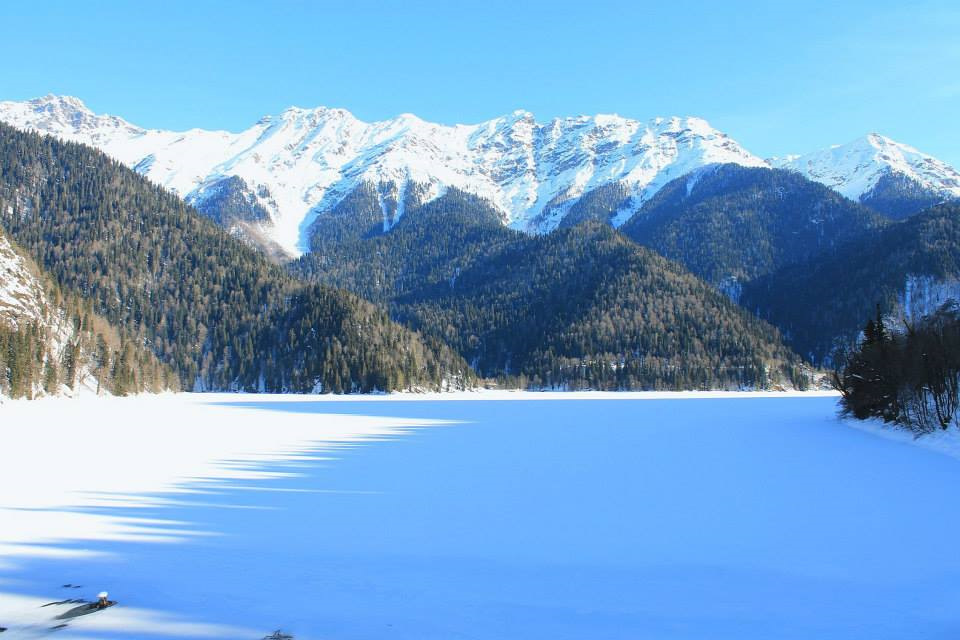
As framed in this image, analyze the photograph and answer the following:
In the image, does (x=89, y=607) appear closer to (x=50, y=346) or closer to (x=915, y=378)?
(x=915, y=378)

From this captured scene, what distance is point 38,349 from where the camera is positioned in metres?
77.7

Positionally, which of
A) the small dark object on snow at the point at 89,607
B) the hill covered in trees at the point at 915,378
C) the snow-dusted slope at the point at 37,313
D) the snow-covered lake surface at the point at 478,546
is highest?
the snow-dusted slope at the point at 37,313

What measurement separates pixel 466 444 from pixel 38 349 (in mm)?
73338

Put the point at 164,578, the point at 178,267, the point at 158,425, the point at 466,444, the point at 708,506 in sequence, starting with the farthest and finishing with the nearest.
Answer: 1. the point at 178,267
2. the point at 158,425
3. the point at 466,444
4. the point at 708,506
5. the point at 164,578

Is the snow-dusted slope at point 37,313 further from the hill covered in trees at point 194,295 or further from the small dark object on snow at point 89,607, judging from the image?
the small dark object on snow at point 89,607

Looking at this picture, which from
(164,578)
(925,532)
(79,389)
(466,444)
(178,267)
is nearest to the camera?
(164,578)

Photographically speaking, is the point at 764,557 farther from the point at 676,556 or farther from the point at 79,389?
the point at 79,389

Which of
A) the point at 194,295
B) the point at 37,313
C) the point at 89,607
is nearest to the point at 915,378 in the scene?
the point at 89,607

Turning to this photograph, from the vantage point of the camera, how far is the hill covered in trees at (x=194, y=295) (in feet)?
462

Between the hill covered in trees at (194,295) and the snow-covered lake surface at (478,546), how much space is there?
10785 centimetres

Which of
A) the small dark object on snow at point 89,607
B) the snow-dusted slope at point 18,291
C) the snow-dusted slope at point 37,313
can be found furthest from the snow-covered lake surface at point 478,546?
the snow-dusted slope at point 18,291

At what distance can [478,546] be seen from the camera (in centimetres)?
1184

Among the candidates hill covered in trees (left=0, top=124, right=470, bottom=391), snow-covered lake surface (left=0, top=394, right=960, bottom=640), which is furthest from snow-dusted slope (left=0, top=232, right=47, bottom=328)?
snow-covered lake surface (left=0, top=394, right=960, bottom=640)

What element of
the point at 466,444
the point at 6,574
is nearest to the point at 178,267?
the point at 466,444
